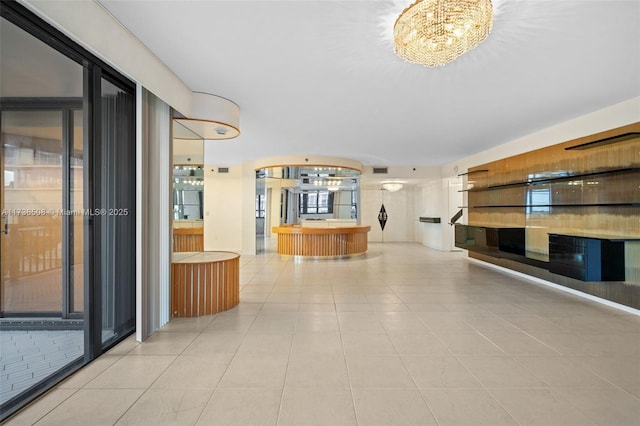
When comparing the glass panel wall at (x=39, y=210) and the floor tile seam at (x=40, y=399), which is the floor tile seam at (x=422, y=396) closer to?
the floor tile seam at (x=40, y=399)

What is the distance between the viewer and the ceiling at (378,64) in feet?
8.00

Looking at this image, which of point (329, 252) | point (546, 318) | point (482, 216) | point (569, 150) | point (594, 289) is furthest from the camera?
point (329, 252)

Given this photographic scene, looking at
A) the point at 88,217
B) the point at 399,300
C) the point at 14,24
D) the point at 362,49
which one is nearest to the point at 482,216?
the point at 399,300

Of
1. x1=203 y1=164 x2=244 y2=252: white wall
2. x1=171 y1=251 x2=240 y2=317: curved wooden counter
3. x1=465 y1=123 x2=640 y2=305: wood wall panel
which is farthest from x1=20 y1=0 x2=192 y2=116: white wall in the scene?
x1=203 y1=164 x2=244 y2=252: white wall

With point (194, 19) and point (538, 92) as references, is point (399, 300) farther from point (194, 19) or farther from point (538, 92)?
point (194, 19)

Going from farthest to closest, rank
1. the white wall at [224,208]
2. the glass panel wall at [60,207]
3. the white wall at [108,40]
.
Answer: the white wall at [224,208]
the glass panel wall at [60,207]
the white wall at [108,40]

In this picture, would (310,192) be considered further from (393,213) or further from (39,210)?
(39,210)

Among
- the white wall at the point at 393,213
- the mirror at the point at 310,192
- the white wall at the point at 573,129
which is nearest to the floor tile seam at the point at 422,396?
the white wall at the point at 573,129

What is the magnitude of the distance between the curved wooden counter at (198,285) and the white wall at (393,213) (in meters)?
10.1

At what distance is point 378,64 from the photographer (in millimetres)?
3289

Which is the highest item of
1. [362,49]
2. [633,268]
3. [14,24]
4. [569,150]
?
[362,49]

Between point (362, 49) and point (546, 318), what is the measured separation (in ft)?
14.3

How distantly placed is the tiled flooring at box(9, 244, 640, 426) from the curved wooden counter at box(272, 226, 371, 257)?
4.04 meters

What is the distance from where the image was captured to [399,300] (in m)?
4.83
